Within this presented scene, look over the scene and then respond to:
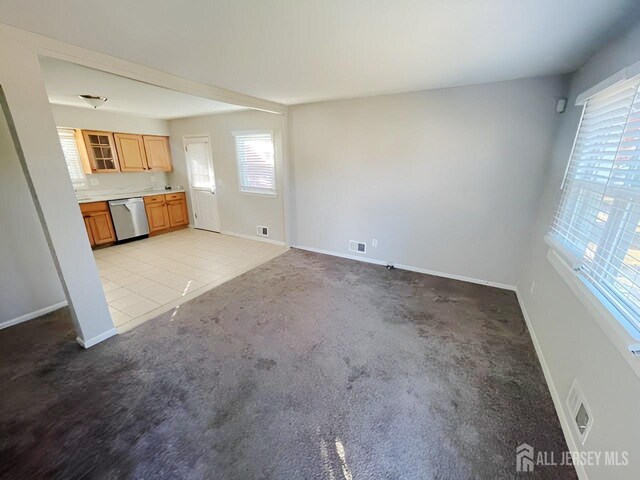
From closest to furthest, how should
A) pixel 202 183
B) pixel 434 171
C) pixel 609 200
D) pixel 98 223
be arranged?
pixel 609 200 → pixel 434 171 → pixel 98 223 → pixel 202 183

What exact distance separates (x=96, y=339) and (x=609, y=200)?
13.0 ft

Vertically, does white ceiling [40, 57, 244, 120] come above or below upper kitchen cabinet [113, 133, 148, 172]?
above

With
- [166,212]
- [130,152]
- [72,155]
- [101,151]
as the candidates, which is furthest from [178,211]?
[72,155]

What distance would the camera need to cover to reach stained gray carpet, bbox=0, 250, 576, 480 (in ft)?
4.71

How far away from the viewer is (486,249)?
10.9 ft

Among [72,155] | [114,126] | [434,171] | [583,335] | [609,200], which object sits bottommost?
[583,335]

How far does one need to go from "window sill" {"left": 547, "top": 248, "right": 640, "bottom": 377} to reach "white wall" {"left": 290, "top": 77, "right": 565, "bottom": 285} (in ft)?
5.09

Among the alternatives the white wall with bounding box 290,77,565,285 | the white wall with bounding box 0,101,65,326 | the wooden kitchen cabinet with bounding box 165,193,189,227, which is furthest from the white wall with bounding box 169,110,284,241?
the white wall with bounding box 0,101,65,326

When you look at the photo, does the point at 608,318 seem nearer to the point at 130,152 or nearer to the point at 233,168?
the point at 233,168

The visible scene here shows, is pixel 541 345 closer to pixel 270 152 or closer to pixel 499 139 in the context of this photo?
pixel 499 139

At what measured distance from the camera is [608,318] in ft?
4.14

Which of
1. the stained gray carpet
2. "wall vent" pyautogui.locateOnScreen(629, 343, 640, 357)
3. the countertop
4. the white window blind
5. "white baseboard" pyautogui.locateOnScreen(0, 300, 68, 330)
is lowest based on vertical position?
the stained gray carpet

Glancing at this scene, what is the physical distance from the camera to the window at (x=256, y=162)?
479cm

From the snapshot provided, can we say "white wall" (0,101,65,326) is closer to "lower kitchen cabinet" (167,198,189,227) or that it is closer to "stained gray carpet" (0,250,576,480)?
"stained gray carpet" (0,250,576,480)
